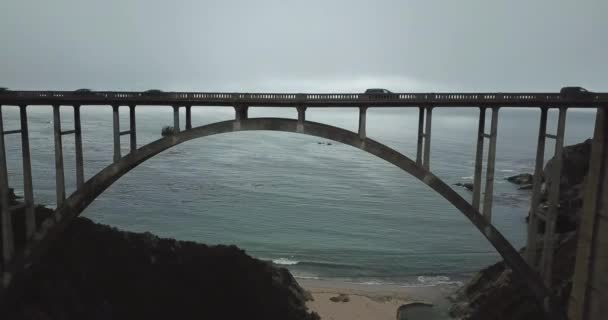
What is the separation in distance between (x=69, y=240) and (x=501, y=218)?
48.2m

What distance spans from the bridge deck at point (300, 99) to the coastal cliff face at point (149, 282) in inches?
380

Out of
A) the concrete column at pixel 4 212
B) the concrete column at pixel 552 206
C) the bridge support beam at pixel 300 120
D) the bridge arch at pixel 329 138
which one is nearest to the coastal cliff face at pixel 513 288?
the concrete column at pixel 552 206

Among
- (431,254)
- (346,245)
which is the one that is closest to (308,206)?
(346,245)

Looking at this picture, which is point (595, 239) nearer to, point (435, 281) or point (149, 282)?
point (435, 281)

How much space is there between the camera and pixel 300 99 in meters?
17.2

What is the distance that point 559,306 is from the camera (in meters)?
16.5

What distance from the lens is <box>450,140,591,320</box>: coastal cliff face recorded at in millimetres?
21703

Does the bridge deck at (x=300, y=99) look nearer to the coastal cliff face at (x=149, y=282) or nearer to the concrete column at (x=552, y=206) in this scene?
the concrete column at (x=552, y=206)

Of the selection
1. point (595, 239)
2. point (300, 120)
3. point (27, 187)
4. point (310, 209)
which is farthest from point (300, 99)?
point (310, 209)

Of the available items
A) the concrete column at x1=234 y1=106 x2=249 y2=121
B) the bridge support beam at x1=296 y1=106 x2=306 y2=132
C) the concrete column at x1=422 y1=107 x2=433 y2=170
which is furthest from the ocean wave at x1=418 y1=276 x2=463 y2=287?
the concrete column at x1=234 y1=106 x2=249 y2=121

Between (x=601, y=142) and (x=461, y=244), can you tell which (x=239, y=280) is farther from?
(x=461, y=244)

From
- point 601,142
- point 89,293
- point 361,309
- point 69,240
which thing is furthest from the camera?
point 361,309

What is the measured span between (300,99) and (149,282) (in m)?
16.9

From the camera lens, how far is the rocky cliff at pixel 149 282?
22.3 metres
